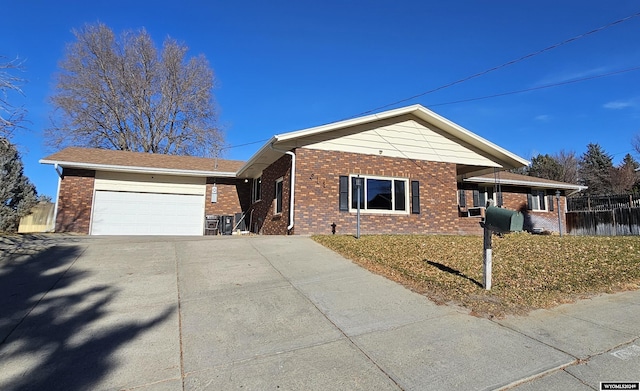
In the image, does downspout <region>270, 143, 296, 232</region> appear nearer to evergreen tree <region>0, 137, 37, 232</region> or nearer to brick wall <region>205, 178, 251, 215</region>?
brick wall <region>205, 178, 251, 215</region>

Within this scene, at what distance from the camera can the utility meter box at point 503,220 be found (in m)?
4.67

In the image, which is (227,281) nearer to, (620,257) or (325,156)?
(325,156)

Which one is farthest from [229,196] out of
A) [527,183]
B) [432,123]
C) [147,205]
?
[527,183]

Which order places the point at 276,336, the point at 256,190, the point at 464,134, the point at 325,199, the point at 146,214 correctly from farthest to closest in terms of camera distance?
the point at 256,190, the point at 146,214, the point at 464,134, the point at 325,199, the point at 276,336

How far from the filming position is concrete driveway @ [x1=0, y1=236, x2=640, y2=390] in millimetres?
2859

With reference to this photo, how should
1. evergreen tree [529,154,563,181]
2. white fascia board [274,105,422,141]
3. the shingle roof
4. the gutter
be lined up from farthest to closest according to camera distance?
evergreen tree [529,154,563,181]
the gutter
the shingle roof
white fascia board [274,105,422,141]

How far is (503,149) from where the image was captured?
13172mm

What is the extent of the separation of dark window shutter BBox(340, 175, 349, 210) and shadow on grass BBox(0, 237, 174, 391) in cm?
734

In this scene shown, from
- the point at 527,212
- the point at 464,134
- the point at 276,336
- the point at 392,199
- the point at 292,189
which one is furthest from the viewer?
the point at 527,212

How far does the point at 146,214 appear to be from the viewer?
14.4m

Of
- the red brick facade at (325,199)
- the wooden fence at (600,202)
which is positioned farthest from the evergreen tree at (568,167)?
the red brick facade at (325,199)

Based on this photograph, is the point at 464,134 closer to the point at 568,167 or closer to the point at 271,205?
the point at 271,205

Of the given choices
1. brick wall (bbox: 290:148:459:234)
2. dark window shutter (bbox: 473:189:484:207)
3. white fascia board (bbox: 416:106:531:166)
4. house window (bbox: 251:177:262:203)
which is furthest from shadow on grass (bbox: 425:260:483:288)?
dark window shutter (bbox: 473:189:484:207)

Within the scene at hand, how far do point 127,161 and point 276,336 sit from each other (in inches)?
539
